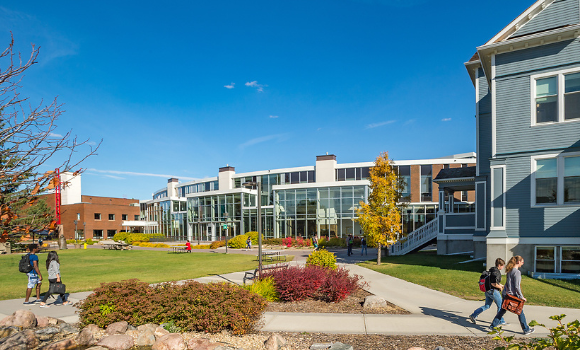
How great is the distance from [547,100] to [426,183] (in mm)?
33228

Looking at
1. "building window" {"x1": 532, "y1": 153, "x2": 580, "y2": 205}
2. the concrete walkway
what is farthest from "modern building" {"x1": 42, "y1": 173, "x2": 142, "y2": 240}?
"building window" {"x1": 532, "y1": 153, "x2": 580, "y2": 205}

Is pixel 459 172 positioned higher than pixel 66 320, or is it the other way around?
pixel 459 172

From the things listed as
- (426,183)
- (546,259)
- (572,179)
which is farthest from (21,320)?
(426,183)

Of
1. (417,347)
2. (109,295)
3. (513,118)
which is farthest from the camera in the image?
(513,118)

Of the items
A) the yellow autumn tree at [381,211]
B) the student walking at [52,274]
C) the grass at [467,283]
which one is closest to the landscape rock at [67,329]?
the student walking at [52,274]

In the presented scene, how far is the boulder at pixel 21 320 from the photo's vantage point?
866cm

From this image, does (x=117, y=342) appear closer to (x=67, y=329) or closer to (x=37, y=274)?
(x=67, y=329)

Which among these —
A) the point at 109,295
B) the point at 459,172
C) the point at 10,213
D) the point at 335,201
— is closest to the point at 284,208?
the point at 335,201

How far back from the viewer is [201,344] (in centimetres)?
741

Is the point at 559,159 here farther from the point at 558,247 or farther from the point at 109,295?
the point at 109,295

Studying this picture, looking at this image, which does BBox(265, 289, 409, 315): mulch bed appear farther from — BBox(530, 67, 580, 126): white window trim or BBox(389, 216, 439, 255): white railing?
BBox(389, 216, 439, 255): white railing

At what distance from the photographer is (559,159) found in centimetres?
1442

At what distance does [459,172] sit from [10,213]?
78.8 feet

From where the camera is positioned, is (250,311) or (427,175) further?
(427,175)
